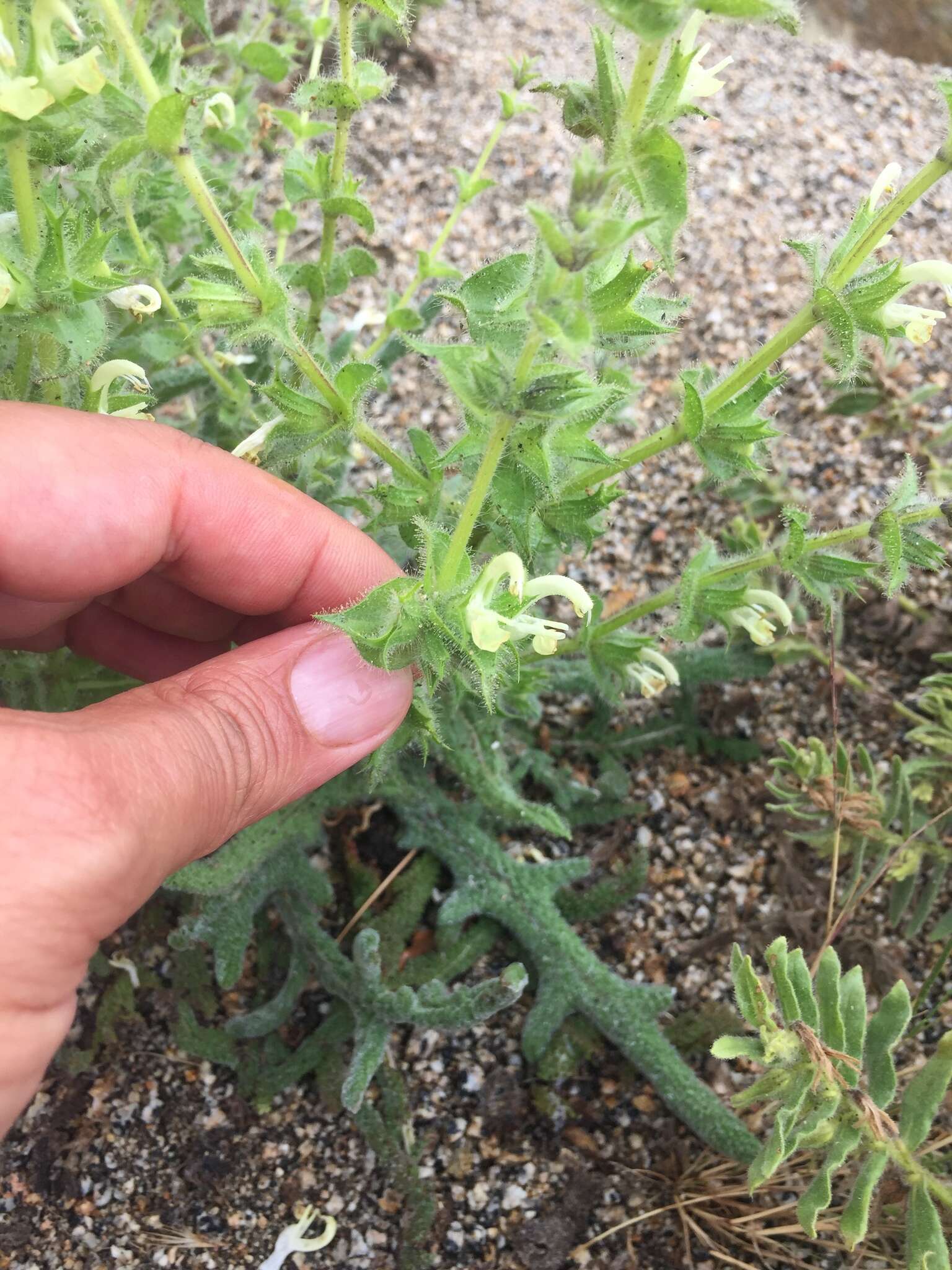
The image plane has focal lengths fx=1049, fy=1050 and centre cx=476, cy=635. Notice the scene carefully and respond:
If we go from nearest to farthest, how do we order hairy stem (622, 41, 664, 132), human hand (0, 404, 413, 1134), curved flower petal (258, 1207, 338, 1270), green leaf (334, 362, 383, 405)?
hairy stem (622, 41, 664, 132) < human hand (0, 404, 413, 1134) < green leaf (334, 362, 383, 405) < curved flower petal (258, 1207, 338, 1270)

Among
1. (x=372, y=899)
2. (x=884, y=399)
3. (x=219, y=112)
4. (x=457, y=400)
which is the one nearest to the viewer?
(x=457, y=400)

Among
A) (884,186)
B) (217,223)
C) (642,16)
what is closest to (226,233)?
(217,223)

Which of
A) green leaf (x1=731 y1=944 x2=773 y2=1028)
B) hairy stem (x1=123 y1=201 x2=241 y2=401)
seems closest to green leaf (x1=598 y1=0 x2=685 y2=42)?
hairy stem (x1=123 y1=201 x2=241 y2=401)

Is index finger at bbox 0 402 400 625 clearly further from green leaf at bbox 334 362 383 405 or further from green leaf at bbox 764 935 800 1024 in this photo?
green leaf at bbox 764 935 800 1024

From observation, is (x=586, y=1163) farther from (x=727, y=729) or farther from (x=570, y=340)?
(x=570, y=340)

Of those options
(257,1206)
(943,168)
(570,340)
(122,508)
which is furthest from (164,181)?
(257,1206)

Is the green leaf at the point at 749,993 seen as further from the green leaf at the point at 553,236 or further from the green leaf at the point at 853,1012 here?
the green leaf at the point at 553,236

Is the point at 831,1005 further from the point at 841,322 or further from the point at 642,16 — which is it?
the point at 642,16
